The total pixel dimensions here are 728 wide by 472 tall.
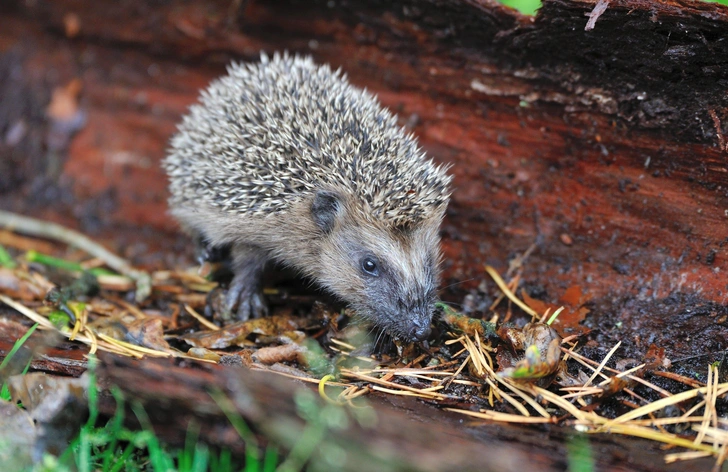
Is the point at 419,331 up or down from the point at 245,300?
up

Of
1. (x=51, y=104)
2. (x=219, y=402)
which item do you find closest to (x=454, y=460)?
(x=219, y=402)

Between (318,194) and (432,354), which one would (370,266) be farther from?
(432,354)

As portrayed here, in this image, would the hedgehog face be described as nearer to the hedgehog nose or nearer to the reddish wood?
the hedgehog nose

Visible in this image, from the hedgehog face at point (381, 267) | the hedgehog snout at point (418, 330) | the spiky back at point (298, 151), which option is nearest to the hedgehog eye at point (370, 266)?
the hedgehog face at point (381, 267)

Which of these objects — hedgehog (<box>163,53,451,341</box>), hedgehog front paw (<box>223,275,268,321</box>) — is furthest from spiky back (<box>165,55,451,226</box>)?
hedgehog front paw (<box>223,275,268,321</box>)

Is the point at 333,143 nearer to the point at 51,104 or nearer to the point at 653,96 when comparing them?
the point at 653,96

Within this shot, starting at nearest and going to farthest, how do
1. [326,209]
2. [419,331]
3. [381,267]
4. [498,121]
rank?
[419,331] → [381,267] → [326,209] → [498,121]

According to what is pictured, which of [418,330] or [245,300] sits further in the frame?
[245,300]

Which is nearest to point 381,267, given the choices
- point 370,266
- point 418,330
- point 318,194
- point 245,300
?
point 370,266
